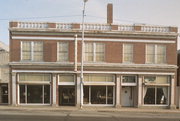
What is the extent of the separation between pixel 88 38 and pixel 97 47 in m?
1.38

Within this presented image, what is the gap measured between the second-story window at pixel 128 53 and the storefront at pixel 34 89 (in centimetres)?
846

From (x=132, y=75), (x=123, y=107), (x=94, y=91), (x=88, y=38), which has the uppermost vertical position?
(x=88, y=38)

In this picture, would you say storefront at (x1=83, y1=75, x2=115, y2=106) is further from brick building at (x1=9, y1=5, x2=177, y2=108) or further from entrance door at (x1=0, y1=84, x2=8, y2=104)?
entrance door at (x1=0, y1=84, x2=8, y2=104)

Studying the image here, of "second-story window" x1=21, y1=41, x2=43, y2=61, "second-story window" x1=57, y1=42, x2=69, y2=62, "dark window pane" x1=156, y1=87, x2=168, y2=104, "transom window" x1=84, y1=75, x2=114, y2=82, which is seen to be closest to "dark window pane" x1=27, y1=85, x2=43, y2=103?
"second-story window" x1=21, y1=41, x2=43, y2=61

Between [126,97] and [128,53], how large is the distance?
493 cm

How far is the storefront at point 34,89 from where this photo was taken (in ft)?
79.5

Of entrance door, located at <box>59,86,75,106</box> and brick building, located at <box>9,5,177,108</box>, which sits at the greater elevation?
brick building, located at <box>9,5,177,108</box>

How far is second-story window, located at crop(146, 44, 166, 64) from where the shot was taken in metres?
25.1

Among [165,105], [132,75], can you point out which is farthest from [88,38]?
[165,105]

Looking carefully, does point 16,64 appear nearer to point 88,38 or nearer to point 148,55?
point 88,38

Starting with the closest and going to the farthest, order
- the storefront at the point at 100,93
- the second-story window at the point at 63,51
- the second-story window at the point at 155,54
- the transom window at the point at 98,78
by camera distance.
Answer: the second-story window at the point at 63,51, the transom window at the point at 98,78, the storefront at the point at 100,93, the second-story window at the point at 155,54

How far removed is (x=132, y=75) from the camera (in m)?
24.8

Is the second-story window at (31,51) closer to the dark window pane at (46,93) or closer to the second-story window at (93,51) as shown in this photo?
the dark window pane at (46,93)

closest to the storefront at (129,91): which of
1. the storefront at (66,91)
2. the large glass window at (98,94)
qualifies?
the large glass window at (98,94)
